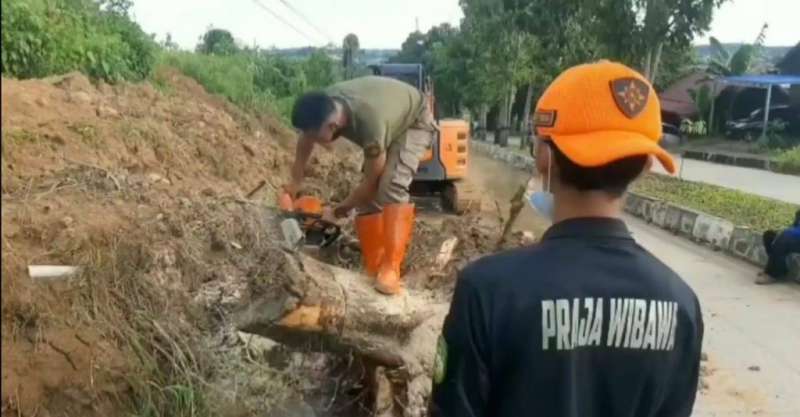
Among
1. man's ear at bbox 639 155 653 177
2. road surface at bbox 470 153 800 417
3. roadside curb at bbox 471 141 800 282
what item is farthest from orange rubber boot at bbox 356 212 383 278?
man's ear at bbox 639 155 653 177

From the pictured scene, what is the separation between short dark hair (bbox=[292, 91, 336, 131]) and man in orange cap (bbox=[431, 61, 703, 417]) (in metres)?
3.54

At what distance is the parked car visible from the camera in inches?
1187

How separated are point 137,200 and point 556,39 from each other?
20.1 m

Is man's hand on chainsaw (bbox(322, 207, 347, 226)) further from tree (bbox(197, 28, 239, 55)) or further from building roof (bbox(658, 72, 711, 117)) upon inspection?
building roof (bbox(658, 72, 711, 117))

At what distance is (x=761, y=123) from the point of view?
3058cm

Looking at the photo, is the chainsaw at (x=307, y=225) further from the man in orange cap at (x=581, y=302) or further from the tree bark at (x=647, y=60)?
the tree bark at (x=647, y=60)

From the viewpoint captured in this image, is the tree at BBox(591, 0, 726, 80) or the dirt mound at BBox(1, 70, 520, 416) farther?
the tree at BBox(591, 0, 726, 80)

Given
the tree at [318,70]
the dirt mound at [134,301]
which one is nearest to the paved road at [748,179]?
the tree at [318,70]

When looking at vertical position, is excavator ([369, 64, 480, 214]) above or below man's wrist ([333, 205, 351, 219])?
below

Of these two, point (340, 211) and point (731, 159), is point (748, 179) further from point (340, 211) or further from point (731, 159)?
point (340, 211)

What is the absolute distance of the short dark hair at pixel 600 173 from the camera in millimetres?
1720

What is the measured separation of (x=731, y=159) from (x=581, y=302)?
2516 cm

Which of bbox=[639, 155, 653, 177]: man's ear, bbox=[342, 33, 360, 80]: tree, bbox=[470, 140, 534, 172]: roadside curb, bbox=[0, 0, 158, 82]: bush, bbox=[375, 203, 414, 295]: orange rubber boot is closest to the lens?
bbox=[639, 155, 653, 177]: man's ear

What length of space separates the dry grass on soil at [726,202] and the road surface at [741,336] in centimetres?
95
